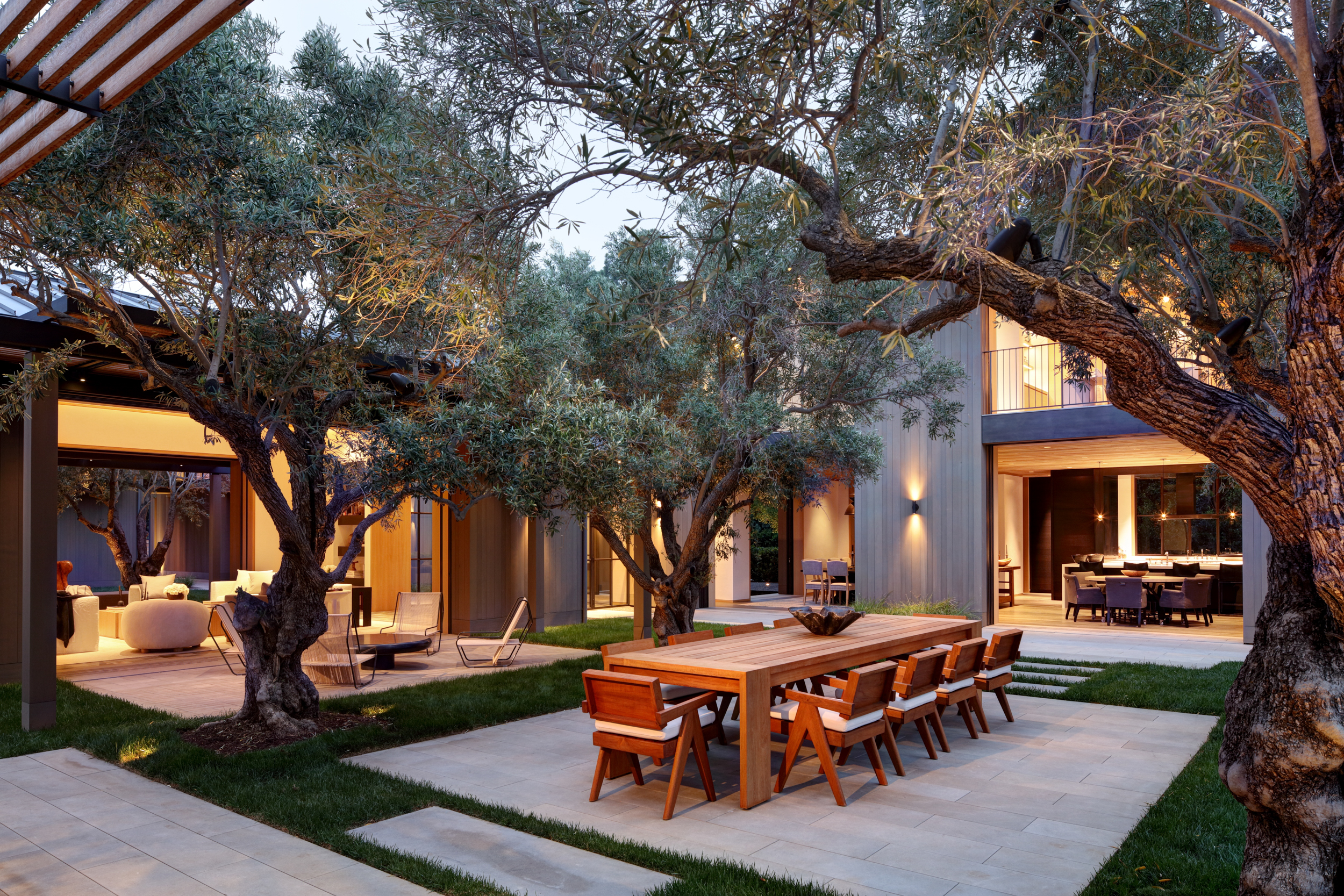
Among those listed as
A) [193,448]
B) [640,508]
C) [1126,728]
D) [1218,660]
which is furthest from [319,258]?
[1218,660]

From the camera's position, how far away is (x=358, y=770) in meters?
5.48

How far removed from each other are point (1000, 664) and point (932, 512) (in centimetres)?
811

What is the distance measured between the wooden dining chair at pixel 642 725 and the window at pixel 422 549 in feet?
31.8

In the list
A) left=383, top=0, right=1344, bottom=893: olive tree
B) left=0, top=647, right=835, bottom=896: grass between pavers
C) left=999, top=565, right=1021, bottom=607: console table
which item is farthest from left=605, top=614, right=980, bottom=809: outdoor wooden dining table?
left=999, top=565, right=1021, bottom=607: console table

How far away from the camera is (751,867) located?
12.7ft

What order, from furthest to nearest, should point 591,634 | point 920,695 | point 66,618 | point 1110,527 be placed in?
1. point 1110,527
2. point 591,634
3. point 66,618
4. point 920,695

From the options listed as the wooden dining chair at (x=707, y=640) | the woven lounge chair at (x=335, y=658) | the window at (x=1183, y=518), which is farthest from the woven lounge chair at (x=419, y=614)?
the window at (x=1183, y=518)

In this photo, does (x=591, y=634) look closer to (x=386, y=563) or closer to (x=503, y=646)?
A: (x=503, y=646)

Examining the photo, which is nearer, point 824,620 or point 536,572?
point 824,620

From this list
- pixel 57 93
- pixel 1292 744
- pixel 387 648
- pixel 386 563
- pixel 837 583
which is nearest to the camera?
pixel 1292 744

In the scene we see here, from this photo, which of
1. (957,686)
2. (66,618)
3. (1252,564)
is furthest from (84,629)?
(1252,564)

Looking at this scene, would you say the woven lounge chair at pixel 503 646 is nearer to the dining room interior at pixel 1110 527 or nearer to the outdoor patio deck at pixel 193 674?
the outdoor patio deck at pixel 193 674

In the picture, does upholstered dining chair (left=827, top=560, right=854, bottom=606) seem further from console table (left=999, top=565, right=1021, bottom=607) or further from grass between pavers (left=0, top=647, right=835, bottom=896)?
grass between pavers (left=0, top=647, right=835, bottom=896)

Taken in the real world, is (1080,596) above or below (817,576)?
below
